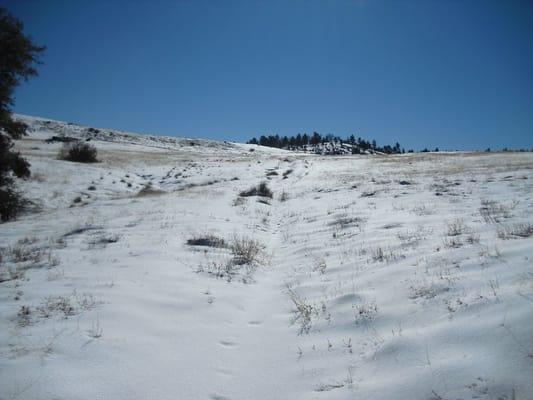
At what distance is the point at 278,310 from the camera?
5312 mm

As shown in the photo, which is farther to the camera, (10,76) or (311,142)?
(311,142)

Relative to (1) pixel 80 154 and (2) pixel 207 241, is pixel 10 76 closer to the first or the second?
(2) pixel 207 241

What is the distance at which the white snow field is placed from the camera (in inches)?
123

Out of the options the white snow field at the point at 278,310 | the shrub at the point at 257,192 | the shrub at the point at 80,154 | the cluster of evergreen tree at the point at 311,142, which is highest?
the cluster of evergreen tree at the point at 311,142

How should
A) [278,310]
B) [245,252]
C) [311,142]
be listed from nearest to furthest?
[278,310] → [245,252] → [311,142]

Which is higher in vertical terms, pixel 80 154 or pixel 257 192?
pixel 80 154

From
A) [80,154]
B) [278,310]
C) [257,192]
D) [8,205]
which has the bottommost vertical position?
[278,310]

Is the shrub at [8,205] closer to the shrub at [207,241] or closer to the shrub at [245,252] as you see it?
the shrub at [207,241]

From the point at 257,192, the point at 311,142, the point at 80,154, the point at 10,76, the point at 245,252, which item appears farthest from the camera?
the point at 311,142

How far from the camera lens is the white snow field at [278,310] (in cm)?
312

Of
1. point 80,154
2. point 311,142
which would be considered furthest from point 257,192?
point 311,142

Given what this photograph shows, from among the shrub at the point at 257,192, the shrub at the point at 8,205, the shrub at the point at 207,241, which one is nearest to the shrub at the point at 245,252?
the shrub at the point at 207,241

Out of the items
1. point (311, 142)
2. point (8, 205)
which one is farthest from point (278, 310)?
point (311, 142)

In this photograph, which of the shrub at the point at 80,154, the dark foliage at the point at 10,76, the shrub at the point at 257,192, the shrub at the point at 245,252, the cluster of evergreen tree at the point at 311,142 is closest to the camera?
the shrub at the point at 245,252
